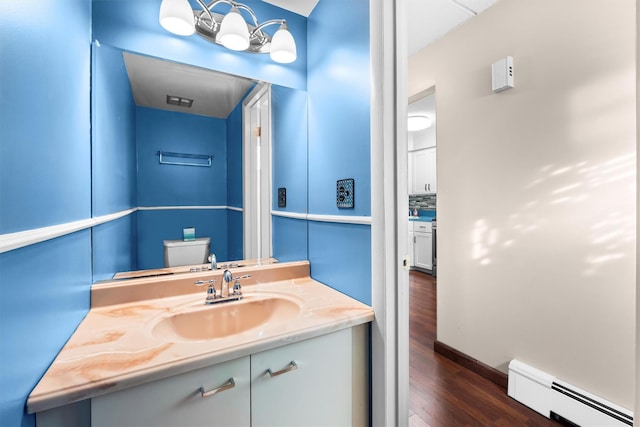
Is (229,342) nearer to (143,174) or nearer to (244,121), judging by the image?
(143,174)

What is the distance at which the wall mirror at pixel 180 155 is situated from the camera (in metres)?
1.11

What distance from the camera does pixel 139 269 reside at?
124 centimetres

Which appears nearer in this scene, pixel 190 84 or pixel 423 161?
pixel 190 84

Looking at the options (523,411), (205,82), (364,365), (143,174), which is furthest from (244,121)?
(523,411)

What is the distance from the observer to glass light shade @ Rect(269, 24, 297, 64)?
1.37 meters

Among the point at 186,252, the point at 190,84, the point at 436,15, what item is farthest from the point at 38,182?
the point at 436,15

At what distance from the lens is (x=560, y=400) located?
148cm

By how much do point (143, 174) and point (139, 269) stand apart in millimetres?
429

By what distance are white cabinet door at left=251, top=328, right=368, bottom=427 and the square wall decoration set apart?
20.5 inches

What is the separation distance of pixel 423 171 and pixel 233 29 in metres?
4.73

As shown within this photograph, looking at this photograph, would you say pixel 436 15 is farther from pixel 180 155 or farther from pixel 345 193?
pixel 180 155

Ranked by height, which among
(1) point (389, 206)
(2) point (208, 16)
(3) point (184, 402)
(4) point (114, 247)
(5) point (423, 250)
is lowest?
(5) point (423, 250)

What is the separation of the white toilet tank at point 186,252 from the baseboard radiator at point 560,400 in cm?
193

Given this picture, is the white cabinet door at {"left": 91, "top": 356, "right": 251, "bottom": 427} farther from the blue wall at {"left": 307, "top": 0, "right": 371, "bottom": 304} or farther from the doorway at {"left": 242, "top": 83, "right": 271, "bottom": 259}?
the doorway at {"left": 242, "top": 83, "right": 271, "bottom": 259}
